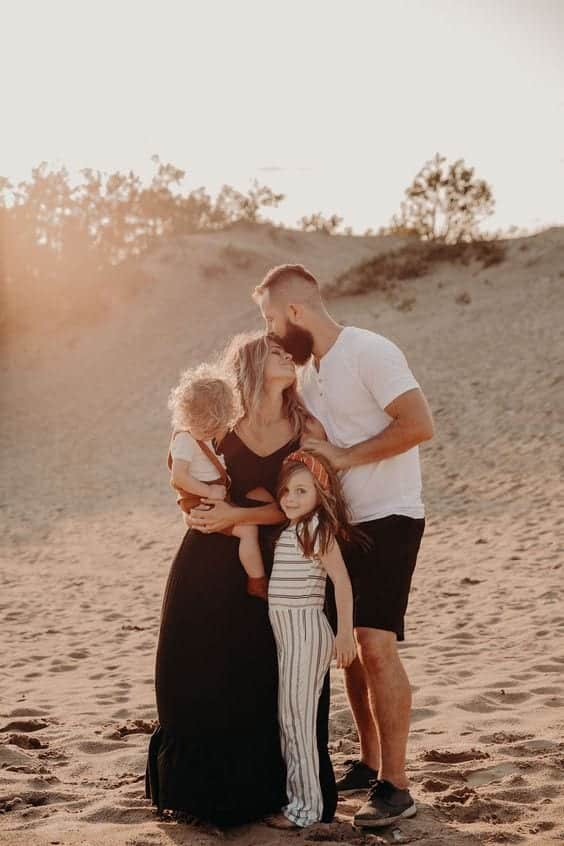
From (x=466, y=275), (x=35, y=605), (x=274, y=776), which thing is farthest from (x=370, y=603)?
(x=466, y=275)

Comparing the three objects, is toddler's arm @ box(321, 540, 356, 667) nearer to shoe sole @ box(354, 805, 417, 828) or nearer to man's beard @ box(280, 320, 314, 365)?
shoe sole @ box(354, 805, 417, 828)

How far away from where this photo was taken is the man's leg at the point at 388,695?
3.90 meters

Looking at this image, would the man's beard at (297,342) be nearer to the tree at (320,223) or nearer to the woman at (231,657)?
the woman at (231,657)

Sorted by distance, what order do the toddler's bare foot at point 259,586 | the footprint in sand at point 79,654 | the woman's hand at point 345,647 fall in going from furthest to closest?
the footprint in sand at point 79,654 < the toddler's bare foot at point 259,586 < the woman's hand at point 345,647

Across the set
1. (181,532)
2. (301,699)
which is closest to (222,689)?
(301,699)

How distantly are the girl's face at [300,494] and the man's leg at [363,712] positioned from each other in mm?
911

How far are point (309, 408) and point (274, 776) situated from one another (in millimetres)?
1419

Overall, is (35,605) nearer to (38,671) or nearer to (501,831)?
(38,671)

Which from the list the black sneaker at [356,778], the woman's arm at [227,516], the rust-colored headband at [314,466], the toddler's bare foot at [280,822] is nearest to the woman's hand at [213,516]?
the woman's arm at [227,516]

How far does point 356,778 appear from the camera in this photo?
4.39m

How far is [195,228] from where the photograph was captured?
107 ft

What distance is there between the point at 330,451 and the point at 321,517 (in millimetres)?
265

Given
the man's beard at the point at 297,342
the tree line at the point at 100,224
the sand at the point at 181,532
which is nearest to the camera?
the man's beard at the point at 297,342

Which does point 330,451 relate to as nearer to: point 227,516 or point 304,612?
point 227,516
